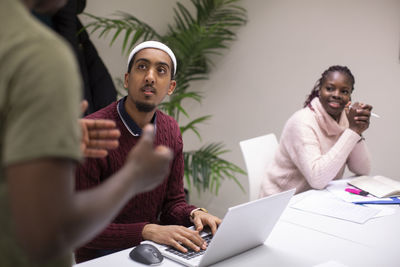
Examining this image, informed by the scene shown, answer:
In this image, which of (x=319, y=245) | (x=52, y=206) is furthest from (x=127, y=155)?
(x=52, y=206)

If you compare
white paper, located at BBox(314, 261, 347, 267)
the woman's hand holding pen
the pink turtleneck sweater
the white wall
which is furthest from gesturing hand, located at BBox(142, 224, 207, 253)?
the white wall

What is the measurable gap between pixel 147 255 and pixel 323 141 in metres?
1.44

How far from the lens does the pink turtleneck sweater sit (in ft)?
7.06

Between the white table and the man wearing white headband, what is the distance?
0.19 meters

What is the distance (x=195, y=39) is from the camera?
10.1 ft

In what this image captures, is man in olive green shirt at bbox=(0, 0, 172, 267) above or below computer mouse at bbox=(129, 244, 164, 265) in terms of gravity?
above

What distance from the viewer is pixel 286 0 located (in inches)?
127

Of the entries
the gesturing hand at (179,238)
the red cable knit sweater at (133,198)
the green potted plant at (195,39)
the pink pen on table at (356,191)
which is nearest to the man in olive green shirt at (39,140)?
the gesturing hand at (179,238)

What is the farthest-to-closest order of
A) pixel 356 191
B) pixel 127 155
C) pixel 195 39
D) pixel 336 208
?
pixel 195 39 → pixel 356 191 → pixel 336 208 → pixel 127 155

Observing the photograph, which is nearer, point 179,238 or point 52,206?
point 52,206

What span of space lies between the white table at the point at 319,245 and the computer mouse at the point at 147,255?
0.02 m

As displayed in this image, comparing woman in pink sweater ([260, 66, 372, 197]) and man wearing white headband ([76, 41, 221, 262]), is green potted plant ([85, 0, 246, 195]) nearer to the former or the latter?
woman in pink sweater ([260, 66, 372, 197])

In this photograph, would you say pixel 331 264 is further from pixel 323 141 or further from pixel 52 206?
pixel 323 141

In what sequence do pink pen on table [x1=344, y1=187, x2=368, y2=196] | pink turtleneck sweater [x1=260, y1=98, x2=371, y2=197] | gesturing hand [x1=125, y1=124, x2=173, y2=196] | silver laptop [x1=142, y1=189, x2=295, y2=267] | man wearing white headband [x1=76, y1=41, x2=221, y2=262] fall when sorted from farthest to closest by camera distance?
pink turtleneck sweater [x1=260, y1=98, x2=371, y2=197]
pink pen on table [x1=344, y1=187, x2=368, y2=196]
man wearing white headband [x1=76, y1=41, x2=221, y2=262]
silver laptop [x1=142, y1=189, x2=295, y2=267]
gesturing hand [x1=125, y1=124, x2=173, y2=196]
